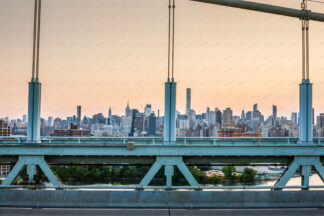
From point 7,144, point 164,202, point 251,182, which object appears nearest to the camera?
point 164,202

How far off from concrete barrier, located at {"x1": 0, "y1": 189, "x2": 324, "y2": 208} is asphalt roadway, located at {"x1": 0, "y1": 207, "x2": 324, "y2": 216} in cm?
25

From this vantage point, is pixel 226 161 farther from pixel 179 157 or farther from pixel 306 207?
pixel 306 207

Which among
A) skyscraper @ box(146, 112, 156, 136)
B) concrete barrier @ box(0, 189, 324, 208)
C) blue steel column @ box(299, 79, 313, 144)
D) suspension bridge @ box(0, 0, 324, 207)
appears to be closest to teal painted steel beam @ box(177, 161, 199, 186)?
suspension bridge @ box(0, 0, 324, 207)

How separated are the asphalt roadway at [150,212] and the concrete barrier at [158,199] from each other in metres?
0.25

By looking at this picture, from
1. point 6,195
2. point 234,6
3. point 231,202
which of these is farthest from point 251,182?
point 6,195

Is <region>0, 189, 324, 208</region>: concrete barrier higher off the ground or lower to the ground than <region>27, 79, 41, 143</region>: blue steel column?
lower

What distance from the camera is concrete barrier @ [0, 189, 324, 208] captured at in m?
11.6

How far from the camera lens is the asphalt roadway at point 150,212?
10781mm

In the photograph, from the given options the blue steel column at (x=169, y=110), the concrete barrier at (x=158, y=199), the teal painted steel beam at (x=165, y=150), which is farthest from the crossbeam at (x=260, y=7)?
the concrete barrier at (x=158, y=199)

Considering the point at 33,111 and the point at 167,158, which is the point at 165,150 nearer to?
the point at 167,158

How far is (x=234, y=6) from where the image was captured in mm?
17422

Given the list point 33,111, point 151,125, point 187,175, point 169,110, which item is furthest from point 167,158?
point 151,125

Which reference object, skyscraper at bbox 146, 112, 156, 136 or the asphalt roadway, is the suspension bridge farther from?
skyscraper at bbox 146, 112, 156, 136

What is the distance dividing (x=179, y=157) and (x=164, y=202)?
88.3 inches
